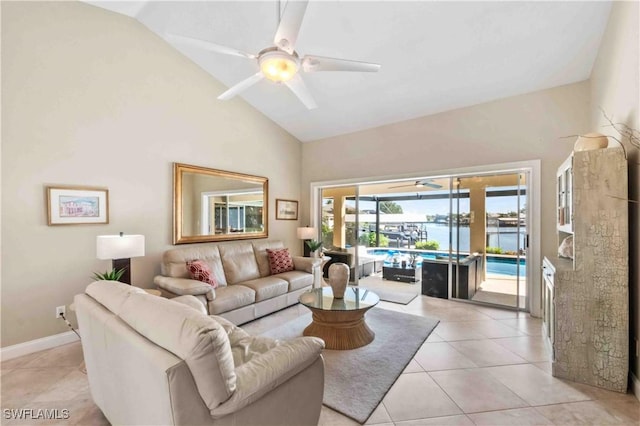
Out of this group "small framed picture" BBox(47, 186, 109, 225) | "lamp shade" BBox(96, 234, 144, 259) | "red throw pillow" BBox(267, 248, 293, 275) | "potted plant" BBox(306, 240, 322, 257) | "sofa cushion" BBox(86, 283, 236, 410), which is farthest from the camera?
"potted plant" BBox(306, 240, 322, 257)

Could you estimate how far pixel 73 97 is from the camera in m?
3.11

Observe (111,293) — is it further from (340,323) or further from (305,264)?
(305,264)

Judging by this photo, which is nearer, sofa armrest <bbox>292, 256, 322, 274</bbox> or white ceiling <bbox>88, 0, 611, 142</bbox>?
white ceiling <bbox>88, 0, 611, 142</bbox>

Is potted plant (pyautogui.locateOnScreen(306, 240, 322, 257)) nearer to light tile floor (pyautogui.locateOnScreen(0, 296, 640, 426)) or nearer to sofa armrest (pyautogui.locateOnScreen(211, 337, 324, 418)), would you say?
light tile floor (pyautogui.locateOnScreen(0, 296, 640, 426))

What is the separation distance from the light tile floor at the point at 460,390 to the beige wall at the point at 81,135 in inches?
32.5

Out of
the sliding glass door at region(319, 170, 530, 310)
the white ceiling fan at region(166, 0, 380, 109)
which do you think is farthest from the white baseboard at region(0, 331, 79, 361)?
the sliding glass door at region(319, 170, 530, 310)

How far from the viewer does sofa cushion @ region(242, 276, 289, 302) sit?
12.4 feet

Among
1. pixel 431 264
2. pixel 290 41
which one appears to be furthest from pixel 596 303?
pixel 290 41

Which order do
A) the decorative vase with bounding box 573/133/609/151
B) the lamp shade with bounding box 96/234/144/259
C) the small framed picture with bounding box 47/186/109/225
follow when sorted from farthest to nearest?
1. the small framed picture with bounding box 47/186/109/225
2. the lamp shade with bounding box 96/234/144/259
3. the decorative vase with bounding box 573/133/609/151

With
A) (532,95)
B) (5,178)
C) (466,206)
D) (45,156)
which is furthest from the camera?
(466,206)

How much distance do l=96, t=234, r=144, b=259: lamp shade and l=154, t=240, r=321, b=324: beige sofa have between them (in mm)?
580

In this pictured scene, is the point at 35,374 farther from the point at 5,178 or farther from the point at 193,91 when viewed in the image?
the point at 193,91

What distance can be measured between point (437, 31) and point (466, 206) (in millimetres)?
2774

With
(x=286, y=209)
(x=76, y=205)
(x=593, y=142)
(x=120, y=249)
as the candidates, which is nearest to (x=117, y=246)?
(x=120, y=249)
